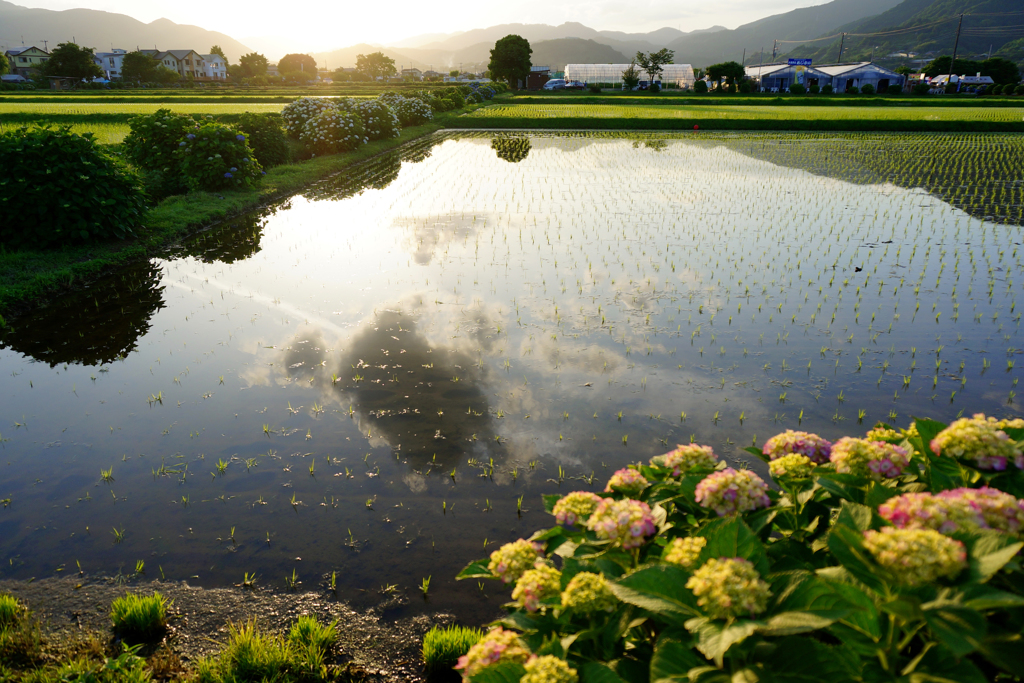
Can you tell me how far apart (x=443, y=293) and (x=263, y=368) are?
9.29 feet

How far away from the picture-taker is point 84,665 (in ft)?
8.88

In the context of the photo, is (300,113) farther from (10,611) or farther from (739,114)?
(739,114)

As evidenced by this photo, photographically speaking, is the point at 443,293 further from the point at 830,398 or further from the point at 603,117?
the point at 603,117

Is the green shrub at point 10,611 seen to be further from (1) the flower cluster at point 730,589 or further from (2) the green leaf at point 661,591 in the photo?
(1) the flower cluster at point 730,589

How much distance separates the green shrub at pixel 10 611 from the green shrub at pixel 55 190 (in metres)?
8.54

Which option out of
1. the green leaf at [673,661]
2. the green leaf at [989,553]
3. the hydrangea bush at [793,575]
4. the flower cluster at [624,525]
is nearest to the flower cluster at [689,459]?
the hydrangea bush at [793,575]

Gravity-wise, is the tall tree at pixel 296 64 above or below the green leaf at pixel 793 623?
above

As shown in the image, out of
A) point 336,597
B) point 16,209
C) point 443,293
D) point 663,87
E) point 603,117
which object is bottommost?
point 336,597

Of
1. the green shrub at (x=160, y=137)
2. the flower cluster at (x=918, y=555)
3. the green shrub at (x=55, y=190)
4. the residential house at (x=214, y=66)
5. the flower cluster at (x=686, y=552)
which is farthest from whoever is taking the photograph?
the residential house at (x=214, y=66)

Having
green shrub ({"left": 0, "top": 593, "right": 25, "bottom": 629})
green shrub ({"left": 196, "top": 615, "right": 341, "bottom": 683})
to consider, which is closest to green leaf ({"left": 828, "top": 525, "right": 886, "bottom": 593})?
green shrub ({"left": 196, "top": 615, "right": 341, "bottom": 683})

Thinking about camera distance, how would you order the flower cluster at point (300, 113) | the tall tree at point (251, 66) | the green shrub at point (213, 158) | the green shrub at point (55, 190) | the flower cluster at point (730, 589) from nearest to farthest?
the flower cluster at point (730, 589) < the green shrub at point (55, 190) < the green shrub at point (213, 158) < the flower cluster at point (300, 113) < the tall tree at point (251, 66)

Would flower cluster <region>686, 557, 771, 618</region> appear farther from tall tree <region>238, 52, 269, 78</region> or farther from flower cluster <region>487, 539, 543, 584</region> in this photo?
tall tree <region>238, 52, 269, 78</region>

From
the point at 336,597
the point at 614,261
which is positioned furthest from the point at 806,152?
the point at 336,597

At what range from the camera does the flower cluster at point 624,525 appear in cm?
174
